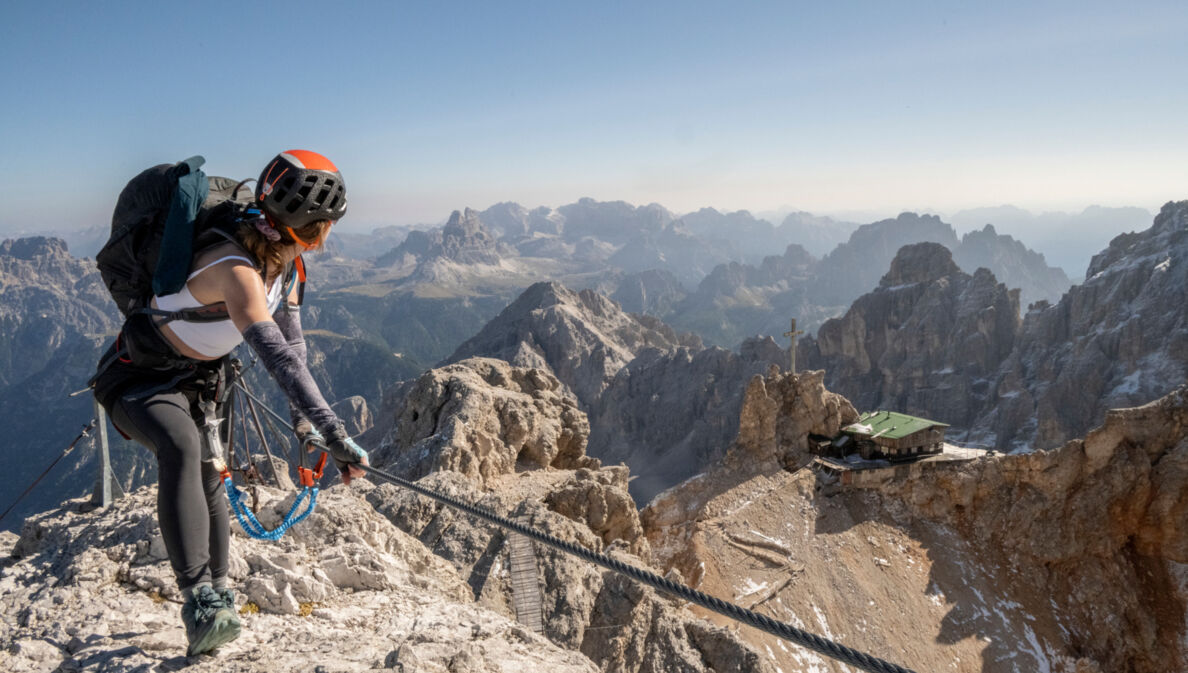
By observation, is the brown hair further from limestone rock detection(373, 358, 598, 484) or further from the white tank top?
limestone rock detection(373, 358, 598, 484)

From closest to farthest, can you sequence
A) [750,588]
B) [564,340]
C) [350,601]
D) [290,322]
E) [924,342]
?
[290,322], [350,601], [750,588], [924,342], [564,340]

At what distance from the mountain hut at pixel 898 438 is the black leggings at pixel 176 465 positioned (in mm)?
31126

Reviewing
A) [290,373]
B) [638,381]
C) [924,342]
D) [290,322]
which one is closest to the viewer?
[290,373]

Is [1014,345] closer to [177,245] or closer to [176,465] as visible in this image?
[176,465]

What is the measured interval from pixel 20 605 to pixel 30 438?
8829 inches

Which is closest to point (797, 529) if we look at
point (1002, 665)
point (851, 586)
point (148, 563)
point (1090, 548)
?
point (851, 586)

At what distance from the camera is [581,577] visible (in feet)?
33.8

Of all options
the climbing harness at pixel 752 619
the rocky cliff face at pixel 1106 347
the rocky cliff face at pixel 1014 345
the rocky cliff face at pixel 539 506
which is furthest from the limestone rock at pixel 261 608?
the rocky cliff face at pixel 1106 347

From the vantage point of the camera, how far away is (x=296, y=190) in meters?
3.90

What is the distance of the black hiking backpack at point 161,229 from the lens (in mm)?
3781

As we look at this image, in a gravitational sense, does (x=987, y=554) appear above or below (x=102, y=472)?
below

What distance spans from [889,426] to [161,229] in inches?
1304

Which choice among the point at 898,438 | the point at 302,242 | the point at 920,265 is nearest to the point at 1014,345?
the point at 920,265

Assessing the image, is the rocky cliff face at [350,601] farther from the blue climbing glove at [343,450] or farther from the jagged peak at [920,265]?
the jagged peak at [920,265]
